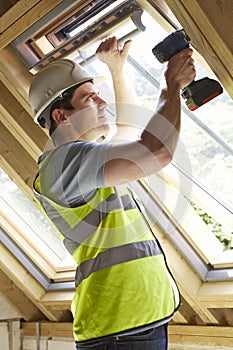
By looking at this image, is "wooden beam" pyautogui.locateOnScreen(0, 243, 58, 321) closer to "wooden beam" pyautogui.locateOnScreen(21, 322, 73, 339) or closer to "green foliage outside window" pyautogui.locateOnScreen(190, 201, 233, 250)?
"wooden beam" pyautogui.locateOnScreen(21, 322, 73, 339)

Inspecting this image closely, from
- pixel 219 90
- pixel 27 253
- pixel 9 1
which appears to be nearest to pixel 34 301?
pixel 27 253

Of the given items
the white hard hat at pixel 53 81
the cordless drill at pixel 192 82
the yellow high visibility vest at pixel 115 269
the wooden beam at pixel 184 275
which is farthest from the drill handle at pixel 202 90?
the wooden beam at pixel 184 275

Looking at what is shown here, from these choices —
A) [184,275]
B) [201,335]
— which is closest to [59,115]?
[184,275]

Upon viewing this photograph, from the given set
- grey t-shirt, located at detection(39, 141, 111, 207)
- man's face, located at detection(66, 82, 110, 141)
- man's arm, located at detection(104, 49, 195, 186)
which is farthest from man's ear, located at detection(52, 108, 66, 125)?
man's arm, located at detection(104, 49, 195, 186)

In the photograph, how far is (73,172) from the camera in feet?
6.42

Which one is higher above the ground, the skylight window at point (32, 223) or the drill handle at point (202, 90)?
the drill handle at point (202, 90)

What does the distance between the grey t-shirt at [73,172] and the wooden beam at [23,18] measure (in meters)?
0.52

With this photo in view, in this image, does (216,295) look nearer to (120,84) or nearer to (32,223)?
(120,84)

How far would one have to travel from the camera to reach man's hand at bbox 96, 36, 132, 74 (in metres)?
2.25

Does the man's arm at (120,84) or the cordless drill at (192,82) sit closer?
the cordless drill at (192,82)

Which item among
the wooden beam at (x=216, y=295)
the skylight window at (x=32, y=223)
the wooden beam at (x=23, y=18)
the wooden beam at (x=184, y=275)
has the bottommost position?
the wooden beam at (x=216, y=295)

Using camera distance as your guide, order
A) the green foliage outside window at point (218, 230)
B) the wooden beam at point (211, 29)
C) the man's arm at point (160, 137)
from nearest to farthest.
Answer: the wooden beam at point (211, 29)
the man's arm at point (160, 137)
the green foliage outside window at point (218, 230)

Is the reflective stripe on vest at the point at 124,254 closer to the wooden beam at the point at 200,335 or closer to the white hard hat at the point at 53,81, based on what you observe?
the white hard hat at the point at 53,81

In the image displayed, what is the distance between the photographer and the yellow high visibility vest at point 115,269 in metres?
2.01
